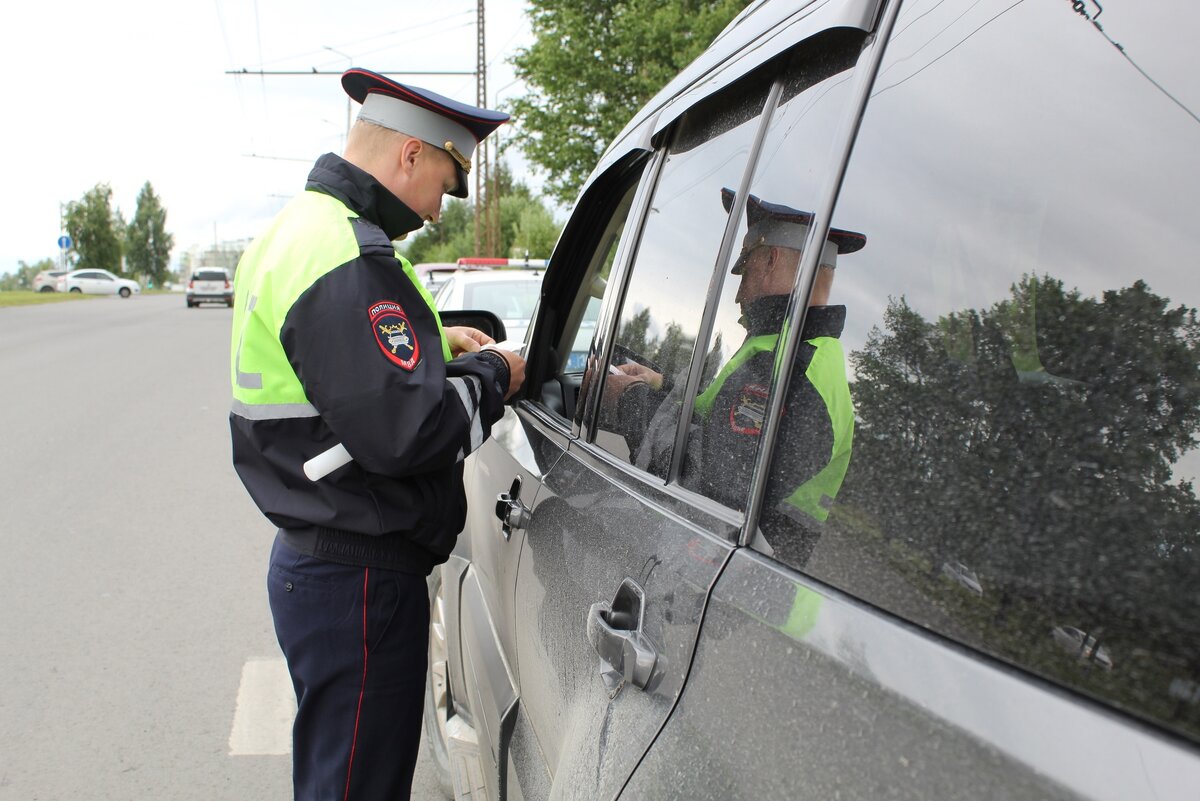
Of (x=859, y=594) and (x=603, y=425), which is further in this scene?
(x=603, y=425)

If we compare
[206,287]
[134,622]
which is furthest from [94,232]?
[134,622]

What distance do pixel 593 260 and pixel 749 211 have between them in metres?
1.10

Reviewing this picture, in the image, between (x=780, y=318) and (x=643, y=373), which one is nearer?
(x=780, y=318)

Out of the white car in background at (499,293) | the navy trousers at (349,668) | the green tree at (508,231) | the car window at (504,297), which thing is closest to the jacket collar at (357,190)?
the navy trousers at (349,668)

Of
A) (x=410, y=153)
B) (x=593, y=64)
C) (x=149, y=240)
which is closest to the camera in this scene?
(x=410, y=153)

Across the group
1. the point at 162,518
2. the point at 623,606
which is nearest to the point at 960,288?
the point at 623,606

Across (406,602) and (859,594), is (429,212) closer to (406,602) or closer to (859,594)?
(406,602)

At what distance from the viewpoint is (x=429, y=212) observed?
2.25 meters

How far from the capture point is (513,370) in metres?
2.28

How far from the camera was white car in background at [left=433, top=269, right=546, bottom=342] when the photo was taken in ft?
28.4

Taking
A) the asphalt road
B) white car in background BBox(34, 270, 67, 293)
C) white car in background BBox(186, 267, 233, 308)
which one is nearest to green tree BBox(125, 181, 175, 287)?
white car in background BBox(34, 270, 67, 293)

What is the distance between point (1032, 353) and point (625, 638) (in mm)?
644

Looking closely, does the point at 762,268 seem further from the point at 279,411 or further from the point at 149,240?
the point at 149,240

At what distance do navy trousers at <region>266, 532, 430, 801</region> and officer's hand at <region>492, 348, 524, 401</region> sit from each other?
1.65 ft
